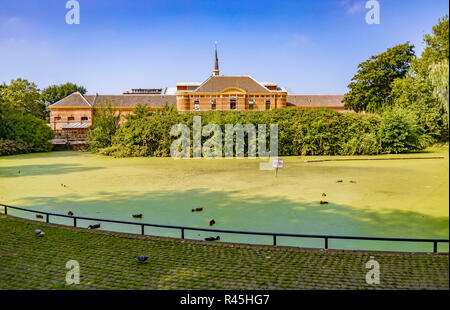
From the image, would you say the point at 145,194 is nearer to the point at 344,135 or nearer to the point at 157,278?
the point at 157,278

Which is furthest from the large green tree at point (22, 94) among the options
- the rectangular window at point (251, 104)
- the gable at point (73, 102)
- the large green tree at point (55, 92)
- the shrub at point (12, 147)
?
the rectangular window at point (251, 104)

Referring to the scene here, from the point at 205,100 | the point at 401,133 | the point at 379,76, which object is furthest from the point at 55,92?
the point at 401,133

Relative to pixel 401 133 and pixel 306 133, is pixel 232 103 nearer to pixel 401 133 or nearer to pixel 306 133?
pixel 306 133

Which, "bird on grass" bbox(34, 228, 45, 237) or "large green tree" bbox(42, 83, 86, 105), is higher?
"large green tree" bbox(42, 83, 86, 105)

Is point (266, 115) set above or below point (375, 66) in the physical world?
below

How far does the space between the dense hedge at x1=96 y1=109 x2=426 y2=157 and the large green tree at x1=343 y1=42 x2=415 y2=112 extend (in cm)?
1476

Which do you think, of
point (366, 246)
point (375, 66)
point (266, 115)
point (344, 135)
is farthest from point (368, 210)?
point (375, 66)

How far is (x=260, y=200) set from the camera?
8539 millimetres

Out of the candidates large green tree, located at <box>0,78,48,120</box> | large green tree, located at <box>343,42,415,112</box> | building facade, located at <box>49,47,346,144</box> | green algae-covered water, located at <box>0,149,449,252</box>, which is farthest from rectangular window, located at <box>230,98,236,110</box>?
large green tree, located at <box>0,78,48,120</box>

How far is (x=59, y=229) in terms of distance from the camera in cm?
598

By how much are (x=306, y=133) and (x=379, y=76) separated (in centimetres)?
1966

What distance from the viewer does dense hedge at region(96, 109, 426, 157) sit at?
2108cm

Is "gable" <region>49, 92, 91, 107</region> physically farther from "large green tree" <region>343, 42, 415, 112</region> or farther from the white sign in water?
the white sign in water

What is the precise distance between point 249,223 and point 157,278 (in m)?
2.96
